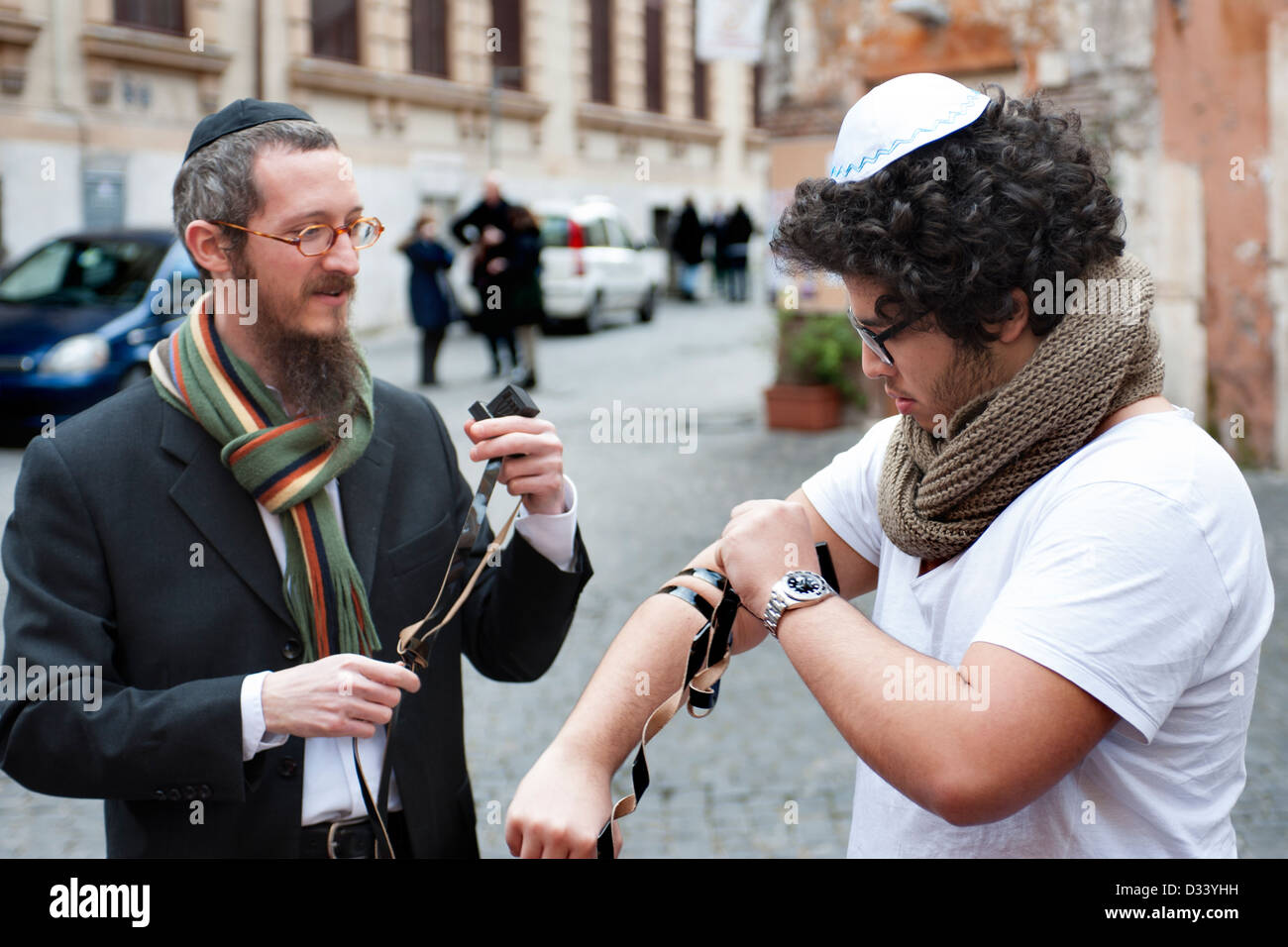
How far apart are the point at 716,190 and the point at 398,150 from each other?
11507 mm

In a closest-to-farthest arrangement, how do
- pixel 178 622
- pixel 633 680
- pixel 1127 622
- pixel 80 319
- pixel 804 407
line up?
pixel 1127 622, pixel 633 680, pixel 178 622, pixel 80 319, pixel 804 407

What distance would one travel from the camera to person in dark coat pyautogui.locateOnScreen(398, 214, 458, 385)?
46.0ft

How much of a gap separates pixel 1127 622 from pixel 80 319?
9.92 meters

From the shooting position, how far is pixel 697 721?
212 inches

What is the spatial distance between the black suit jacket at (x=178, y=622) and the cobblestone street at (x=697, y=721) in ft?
5.41

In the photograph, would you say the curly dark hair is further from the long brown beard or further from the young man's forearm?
the long brown beard

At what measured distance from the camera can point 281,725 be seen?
2.04m

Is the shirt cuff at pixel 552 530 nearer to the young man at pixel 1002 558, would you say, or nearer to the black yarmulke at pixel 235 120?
the young man at pixel 1002 558

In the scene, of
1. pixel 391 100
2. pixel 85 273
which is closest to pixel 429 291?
pixel 85 273

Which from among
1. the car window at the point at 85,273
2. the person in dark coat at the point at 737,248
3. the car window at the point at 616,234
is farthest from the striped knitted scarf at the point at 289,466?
the person in dark coat at the point at 737,248

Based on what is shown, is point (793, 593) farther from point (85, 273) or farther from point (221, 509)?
point (85, 273)

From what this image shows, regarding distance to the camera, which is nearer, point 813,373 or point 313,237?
point 313,237

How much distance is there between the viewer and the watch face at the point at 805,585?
1.68 metres
